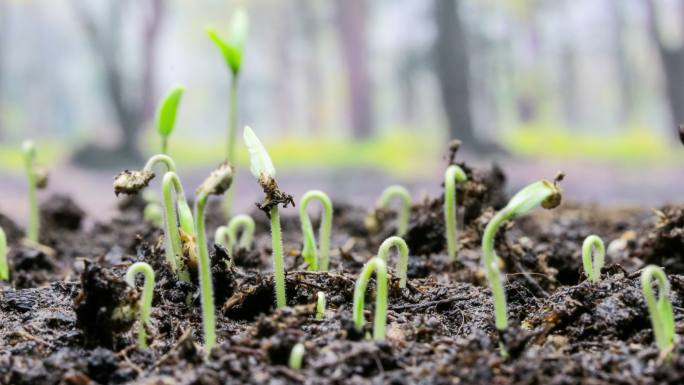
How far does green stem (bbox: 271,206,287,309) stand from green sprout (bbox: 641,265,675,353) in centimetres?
51

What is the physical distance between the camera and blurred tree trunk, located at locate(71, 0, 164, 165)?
7.40 m

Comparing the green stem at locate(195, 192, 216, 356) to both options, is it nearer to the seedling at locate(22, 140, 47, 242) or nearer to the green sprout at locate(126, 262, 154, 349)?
the green sprout at locate(126, 262, 154, 349)

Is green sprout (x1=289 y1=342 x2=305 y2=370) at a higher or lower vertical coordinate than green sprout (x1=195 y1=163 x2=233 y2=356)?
lower

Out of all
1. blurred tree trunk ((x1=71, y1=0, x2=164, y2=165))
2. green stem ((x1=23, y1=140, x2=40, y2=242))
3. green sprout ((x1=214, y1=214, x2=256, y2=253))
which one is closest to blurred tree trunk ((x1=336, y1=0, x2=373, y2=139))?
blurred tree trunk ((x1=71, y1=0, x2=164, y2=165))

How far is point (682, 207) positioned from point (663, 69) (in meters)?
6.49

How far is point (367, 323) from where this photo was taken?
1.03 metres

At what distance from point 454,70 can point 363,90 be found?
4.29m

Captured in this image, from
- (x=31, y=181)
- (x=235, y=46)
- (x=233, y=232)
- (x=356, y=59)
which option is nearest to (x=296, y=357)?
(x=233, y=232)

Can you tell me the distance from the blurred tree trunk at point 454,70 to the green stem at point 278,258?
5.74 meters

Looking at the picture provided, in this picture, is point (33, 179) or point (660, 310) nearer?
point (660, 310)

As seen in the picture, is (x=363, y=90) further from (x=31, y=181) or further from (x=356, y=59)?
(x=31, y=181)

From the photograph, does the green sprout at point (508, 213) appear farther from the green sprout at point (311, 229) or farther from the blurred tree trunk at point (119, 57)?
the blurred tree trunk at point (119, 57)

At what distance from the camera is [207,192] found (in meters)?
0.80

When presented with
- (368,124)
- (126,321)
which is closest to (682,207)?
(126,321)
